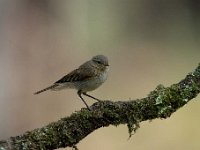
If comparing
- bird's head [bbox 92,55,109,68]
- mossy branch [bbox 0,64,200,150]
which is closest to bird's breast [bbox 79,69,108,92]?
bird's head [bbox 92,55,109,68]

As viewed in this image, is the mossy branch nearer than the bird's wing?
Yes

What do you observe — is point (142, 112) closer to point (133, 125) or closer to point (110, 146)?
point (133, 125)

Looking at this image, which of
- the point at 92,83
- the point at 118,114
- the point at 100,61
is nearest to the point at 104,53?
the point at 100,61

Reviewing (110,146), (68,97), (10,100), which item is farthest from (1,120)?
(110,146)

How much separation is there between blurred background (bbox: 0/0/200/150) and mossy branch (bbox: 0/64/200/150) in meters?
7.03

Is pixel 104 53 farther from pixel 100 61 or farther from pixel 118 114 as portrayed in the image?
pixel 118 114

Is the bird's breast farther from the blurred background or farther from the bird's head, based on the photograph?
the blurred background

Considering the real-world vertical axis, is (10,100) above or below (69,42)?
below

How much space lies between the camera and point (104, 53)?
16516 mm

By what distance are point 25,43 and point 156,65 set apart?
3.14 meters

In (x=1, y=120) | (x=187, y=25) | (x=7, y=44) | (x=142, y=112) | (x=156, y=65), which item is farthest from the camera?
(x=187, y=25)

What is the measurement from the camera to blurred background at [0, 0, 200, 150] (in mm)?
12992

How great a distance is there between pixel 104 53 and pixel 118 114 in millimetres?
11454

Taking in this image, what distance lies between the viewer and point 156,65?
52.3ft
